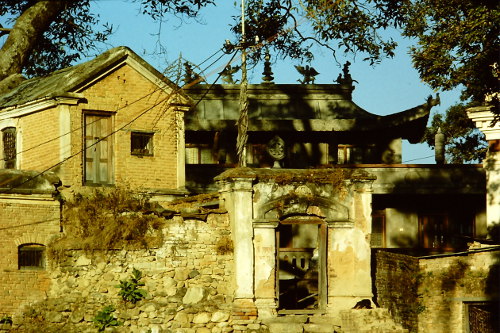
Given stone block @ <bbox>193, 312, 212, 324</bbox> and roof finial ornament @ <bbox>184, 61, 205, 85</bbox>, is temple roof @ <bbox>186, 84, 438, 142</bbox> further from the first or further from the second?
stone block @ <bbox>193, 312, 212, 324</bbox>

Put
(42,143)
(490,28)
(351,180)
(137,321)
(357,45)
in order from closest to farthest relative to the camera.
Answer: (490,28) → (137,321) → (351,180) → (42,143) → (357,45)

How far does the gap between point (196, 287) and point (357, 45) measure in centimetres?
874

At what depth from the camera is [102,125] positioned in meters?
26.0

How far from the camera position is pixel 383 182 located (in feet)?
112

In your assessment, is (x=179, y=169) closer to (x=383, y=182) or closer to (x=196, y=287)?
(x=196, y=287)

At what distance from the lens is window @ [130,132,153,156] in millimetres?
26391

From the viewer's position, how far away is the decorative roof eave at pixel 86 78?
25.4 m

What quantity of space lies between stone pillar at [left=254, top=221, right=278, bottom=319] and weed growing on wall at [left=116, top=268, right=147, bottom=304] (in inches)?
99.9

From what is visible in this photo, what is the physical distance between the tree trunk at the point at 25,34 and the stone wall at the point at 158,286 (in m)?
10.5

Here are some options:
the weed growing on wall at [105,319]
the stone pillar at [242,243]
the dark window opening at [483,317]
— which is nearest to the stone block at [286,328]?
the stone pillar at [242,243]

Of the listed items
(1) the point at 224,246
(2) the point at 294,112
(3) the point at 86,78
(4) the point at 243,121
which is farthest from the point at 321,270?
(2) the point at 294,112

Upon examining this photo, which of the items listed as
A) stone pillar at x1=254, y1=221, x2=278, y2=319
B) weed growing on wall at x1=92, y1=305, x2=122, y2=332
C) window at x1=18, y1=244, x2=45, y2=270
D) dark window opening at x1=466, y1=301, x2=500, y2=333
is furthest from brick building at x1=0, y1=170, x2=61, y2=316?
dark window opening at x1=466, y1=301, x2=500, y2=333

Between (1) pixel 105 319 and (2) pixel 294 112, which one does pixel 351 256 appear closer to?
(1) pixel 105 319

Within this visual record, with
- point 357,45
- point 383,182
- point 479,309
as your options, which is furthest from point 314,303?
point 383,182
